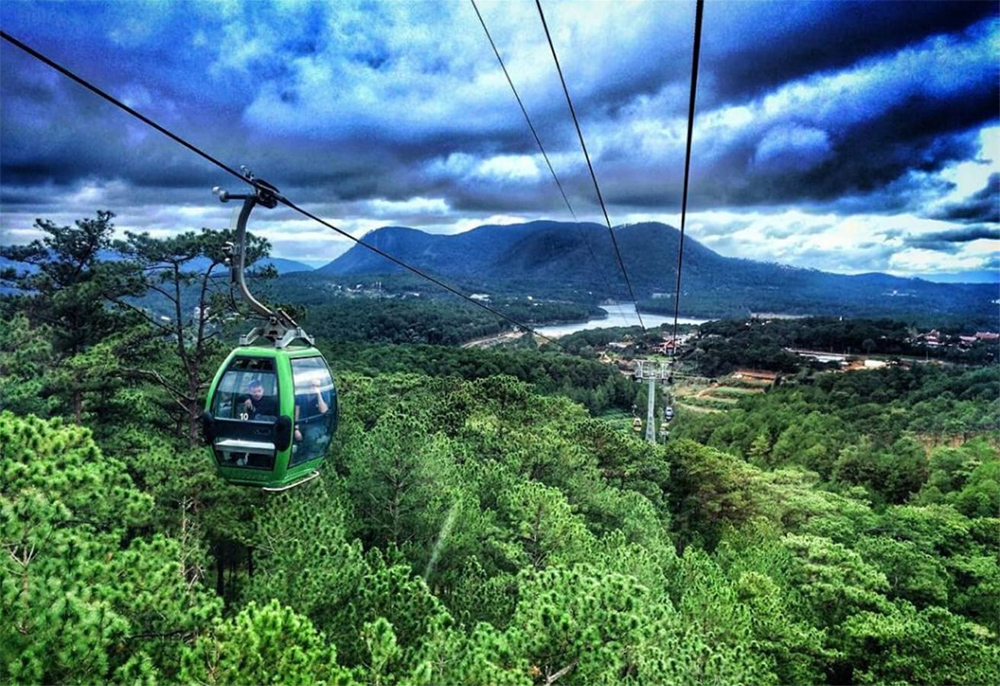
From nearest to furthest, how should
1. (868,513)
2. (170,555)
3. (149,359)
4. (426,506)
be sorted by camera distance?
(170,555) < (426,506) < (149,359) < (868,513)

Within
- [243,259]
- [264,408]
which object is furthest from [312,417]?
[243,259]

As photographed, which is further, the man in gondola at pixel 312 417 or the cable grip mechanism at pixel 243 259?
the man in gondola at pixel 312 417

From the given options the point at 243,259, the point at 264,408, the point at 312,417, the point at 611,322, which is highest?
the point at 243,259

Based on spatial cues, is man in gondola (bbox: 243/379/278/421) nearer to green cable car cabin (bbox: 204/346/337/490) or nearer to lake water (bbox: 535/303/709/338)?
green cable car cabin (bbox: 204/346/337/490)

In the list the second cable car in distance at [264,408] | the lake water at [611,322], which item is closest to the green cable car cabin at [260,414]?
the second cable car in distance at [264,408]

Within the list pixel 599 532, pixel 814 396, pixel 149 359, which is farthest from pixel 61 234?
pixel 814 396

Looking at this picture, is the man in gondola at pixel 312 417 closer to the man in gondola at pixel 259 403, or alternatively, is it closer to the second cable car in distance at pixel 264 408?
the second cable car in distance at pixel 264 408

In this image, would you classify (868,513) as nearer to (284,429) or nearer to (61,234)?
(284,429)

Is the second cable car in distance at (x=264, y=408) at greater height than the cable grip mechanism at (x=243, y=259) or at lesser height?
lesser

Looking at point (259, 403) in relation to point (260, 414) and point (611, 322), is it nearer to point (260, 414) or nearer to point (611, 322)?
point (260, 414)
